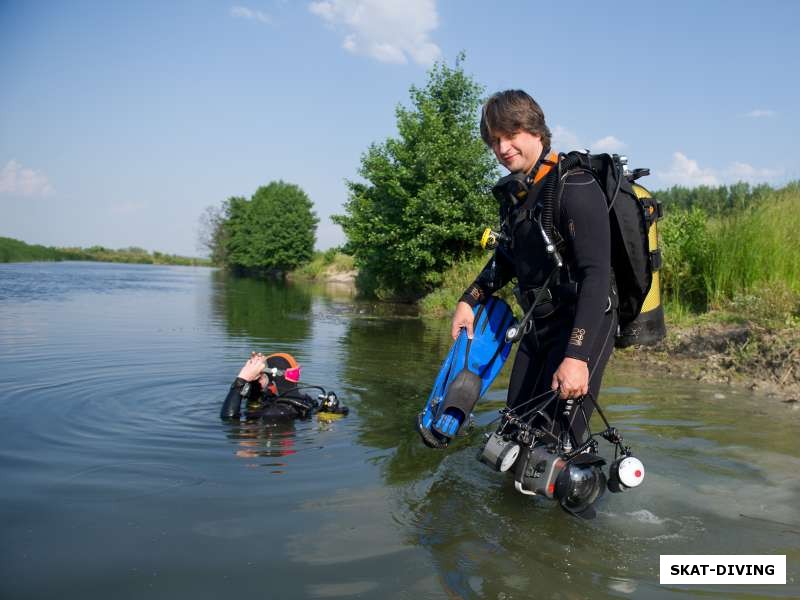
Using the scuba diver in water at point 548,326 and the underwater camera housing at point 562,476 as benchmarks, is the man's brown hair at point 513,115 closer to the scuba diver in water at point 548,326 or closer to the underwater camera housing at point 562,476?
the scuba diver in water at point 548,326

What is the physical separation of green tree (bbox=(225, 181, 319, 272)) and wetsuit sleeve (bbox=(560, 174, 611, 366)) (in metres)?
54.7

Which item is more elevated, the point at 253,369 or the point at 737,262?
the point at 737,262

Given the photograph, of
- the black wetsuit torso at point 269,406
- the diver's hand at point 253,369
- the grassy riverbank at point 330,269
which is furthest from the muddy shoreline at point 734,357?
the grassy riverbank at point 330,269

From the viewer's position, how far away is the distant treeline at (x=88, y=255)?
5091 cm

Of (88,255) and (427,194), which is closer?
(427,194)

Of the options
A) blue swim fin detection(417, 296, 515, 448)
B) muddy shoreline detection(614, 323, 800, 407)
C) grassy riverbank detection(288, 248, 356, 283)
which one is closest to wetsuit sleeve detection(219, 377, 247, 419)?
blue swim fin detection(417, 296, 515, 448)

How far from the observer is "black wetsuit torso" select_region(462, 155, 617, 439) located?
2949 millimetres

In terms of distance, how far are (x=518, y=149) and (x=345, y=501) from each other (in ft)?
7.18

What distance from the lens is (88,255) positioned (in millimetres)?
82562

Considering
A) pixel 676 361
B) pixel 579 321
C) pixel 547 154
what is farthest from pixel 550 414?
pixel 676 361

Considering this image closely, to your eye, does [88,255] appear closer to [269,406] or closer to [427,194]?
[427,194]

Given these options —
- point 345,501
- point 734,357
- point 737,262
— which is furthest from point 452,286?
point 345,501

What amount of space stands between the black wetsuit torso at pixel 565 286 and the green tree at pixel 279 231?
2135 inches

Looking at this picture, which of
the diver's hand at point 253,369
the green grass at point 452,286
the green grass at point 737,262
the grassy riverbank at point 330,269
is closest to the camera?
the diver's hand at point 253,369
